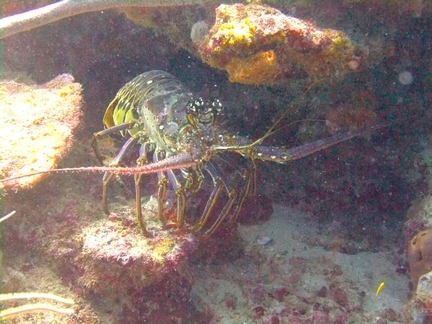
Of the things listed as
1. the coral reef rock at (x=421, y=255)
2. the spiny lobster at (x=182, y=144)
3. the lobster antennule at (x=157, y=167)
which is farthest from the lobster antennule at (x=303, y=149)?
the coral reef rock at (x=421, y=255)

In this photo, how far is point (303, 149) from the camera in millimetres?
3117

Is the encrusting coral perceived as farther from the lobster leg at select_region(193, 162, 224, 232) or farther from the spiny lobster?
A: the lobster leg at select_region(193, 162, 224, 232)

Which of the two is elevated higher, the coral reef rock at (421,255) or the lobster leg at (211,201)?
the lobster leg at (211,201)

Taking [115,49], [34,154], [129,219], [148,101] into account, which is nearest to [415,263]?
[129,219]

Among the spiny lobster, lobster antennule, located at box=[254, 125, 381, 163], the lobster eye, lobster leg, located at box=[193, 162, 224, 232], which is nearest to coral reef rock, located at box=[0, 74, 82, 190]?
the spiny lobster

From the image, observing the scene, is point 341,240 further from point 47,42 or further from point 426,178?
point 47,42

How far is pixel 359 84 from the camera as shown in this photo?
421 cm

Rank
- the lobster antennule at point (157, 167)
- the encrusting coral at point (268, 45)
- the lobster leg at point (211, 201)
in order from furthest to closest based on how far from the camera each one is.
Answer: the lobster leg at point (211, 201) < the encrusting coral at point (268, 45) < the lobster antennule at point (157, 167)

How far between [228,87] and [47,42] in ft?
11.4

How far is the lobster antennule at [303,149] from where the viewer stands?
3025 mm

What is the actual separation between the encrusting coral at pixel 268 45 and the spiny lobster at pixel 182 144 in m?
0.62

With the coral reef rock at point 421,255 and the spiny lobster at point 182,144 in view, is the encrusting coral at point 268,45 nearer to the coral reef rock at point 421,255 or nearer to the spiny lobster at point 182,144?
the spiny lobster at point 182,144

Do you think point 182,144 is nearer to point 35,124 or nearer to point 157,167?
point 157,167

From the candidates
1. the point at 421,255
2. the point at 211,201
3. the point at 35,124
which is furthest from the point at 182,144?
the point at 421,255
